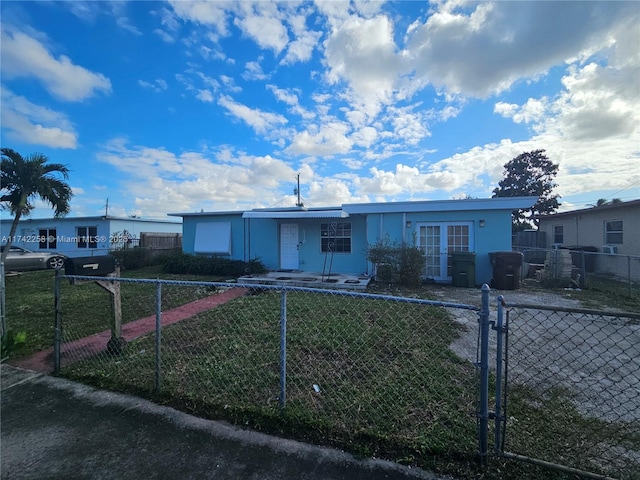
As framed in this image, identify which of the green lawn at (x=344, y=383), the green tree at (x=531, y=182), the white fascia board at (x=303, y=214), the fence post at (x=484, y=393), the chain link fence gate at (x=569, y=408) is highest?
the green tree at (x=531, y=182)

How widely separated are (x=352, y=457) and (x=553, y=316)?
6.11 meters

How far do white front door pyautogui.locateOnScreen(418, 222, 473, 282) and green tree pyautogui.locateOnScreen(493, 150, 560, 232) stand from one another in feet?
67.5

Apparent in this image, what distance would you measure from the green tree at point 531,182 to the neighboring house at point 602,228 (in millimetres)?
10895

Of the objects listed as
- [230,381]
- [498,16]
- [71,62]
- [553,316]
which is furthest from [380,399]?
[71,62]

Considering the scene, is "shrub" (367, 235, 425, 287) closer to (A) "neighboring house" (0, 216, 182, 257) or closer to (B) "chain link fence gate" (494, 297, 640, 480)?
(B) "chain link fence gate" (494, 297, 640, 480)

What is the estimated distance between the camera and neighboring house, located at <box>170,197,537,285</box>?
10.0m

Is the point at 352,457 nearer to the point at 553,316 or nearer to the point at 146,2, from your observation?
the point at 553,316

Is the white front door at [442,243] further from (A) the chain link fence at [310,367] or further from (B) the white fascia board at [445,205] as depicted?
(A) the chain link fence at [310,367]

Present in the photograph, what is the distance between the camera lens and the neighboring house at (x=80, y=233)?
1873cm

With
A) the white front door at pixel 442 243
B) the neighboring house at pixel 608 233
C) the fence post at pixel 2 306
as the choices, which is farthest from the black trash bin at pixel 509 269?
the fence post at pixel 2 306

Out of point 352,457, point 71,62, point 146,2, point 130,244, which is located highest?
point 146,2

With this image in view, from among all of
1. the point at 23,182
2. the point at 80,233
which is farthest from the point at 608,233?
the point at 80,233

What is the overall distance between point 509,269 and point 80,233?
24.2 meters

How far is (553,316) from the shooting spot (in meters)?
6.11
